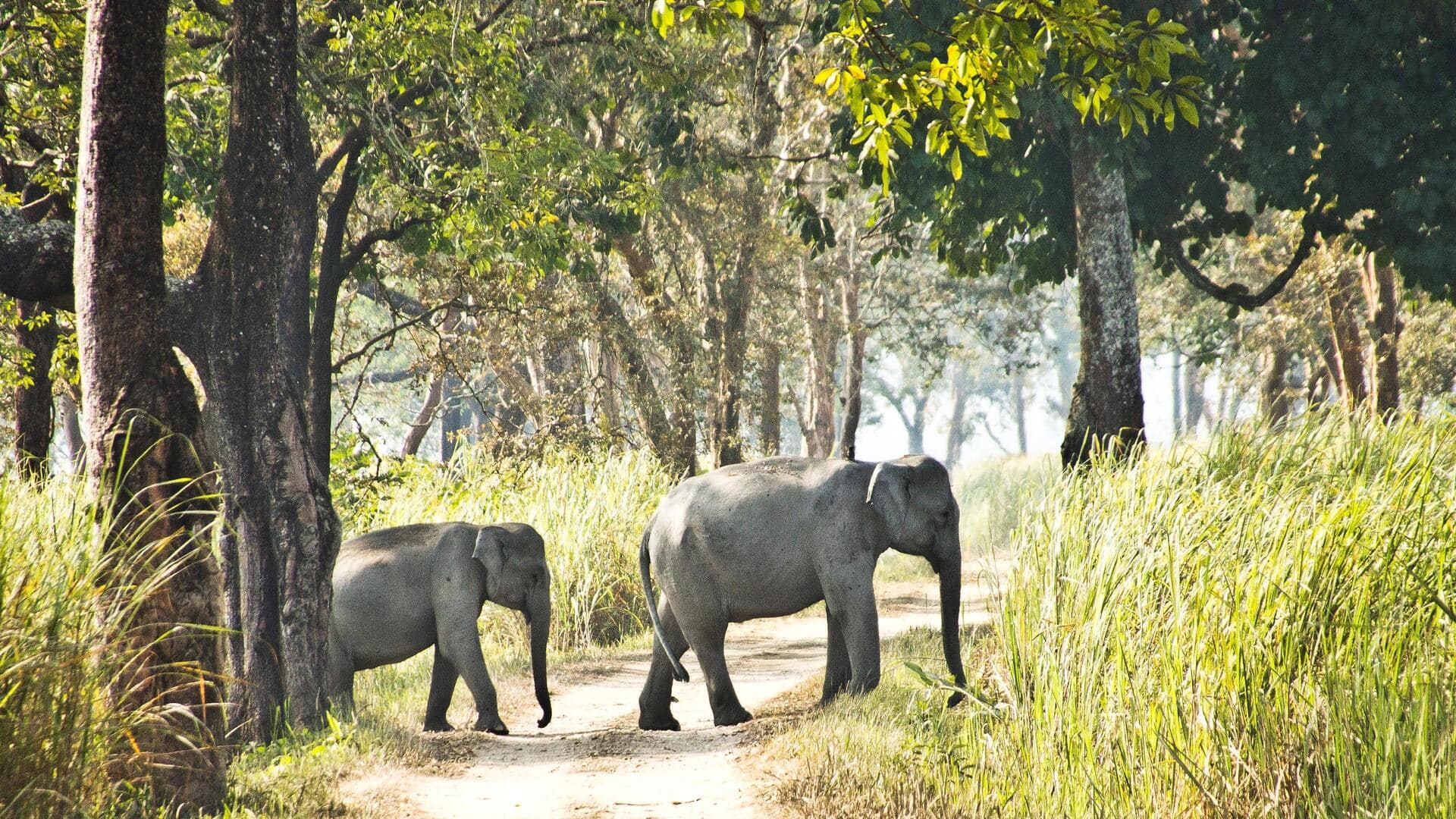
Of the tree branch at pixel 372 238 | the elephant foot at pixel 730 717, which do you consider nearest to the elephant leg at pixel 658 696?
the elephant foot at pixel 730 717

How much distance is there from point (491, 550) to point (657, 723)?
1513 millimetres

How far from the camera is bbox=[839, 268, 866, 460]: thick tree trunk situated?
900 inches

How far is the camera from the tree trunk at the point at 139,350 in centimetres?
526

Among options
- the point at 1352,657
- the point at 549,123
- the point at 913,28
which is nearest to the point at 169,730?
the point at 1352,657

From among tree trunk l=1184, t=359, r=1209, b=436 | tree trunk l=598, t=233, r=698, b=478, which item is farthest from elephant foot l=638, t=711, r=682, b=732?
tree trunk l=1184, t=359, r=1209, b=436

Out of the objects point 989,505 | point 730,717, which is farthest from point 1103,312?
point 989,505

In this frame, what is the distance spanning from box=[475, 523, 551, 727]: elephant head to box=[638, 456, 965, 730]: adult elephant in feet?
2.70

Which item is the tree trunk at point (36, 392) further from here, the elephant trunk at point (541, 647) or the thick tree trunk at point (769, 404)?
the thick tree trunk at point (769, 404)

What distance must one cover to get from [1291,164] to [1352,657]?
30.3 ft

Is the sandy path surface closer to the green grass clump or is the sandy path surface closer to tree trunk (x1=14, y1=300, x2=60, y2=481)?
tree trunk (x1=14, y1=300, x2=60, y2=481)

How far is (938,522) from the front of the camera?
7.88 meters

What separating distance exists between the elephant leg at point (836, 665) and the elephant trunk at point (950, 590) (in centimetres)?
62

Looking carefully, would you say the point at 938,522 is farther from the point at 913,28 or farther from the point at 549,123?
the point at 549,123

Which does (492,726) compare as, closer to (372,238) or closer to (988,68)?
(988,68)
